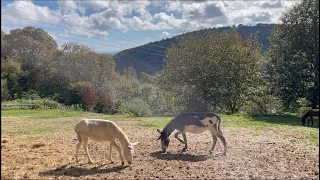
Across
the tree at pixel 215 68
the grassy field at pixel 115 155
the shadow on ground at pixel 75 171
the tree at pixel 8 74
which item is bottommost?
the shadow on ground at pixel 75 171

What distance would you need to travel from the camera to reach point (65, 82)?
3644 cm

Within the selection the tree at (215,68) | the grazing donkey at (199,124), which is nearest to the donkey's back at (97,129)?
the grazing donkey at (199,124)

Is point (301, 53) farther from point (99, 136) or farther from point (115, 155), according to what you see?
point (115, 155)

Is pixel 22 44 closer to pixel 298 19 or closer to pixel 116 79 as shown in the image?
pixel 116 79

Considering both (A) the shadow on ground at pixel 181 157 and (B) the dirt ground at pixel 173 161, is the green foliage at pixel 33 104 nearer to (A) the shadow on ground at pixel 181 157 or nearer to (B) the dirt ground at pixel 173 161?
(B) the dirt ground at pixel 173 161

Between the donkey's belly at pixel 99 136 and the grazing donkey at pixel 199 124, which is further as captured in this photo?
the grazing donkey at pixel 199 124

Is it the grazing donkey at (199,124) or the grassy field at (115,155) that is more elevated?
the grazing donkey at (199,124)

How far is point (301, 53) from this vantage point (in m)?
5.94

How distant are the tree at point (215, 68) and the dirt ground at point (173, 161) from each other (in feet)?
45.7

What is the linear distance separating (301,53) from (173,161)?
4961mm

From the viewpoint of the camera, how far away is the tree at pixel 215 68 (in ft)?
83.1

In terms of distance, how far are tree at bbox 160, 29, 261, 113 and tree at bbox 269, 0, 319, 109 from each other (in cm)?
1794

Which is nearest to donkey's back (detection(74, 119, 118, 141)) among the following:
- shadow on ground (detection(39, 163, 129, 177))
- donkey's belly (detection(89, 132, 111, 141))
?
donkey's belly (detection(89, 132, 111, 141))

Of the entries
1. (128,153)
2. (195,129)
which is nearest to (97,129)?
(128,153)
